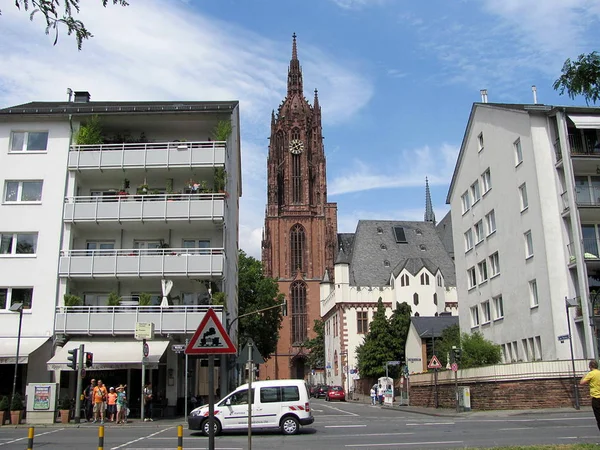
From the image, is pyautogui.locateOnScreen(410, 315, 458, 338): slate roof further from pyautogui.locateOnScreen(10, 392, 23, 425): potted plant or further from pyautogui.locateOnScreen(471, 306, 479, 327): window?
pyautogui.locateOnScreen(10, 392, 23, 425): potted plant

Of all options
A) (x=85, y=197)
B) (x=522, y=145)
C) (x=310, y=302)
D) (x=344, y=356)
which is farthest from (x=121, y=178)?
(x=310, y=302)

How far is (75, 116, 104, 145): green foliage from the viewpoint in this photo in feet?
108

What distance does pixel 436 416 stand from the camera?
1136 inches

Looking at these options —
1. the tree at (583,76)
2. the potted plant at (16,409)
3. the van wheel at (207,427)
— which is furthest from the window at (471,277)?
the tree at (583,76)

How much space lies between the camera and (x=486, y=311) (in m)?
41.0

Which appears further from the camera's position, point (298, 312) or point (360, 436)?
point (298, 312)

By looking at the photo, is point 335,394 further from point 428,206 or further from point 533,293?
point 428,206

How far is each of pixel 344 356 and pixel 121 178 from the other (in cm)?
4849

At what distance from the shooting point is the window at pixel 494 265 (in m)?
38.8

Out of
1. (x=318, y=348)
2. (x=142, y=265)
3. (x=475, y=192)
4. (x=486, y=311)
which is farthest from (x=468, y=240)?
(x=318, y=348)

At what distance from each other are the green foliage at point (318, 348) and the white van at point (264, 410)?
241 ft

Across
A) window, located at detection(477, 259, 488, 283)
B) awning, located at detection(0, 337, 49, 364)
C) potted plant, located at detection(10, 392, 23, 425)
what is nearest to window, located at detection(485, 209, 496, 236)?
window, located at detection(477, 259, 488, 283)

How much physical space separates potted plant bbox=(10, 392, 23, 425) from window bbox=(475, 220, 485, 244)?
27.4 m

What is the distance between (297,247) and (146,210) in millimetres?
70728
